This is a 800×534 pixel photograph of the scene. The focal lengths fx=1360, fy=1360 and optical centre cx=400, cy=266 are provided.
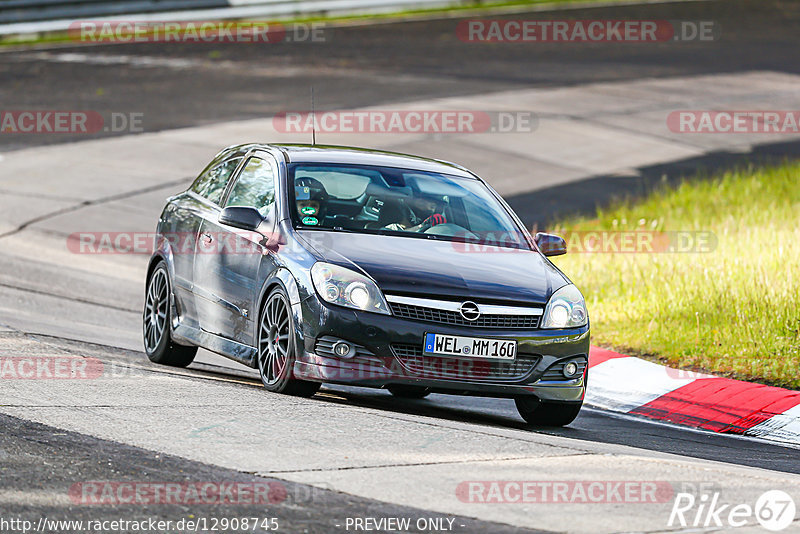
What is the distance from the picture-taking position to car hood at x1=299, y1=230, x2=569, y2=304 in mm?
7719

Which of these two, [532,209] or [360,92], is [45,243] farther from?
[360,92]

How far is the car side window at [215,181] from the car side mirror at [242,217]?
93cm

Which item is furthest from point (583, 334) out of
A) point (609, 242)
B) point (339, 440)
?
point (609, 242)

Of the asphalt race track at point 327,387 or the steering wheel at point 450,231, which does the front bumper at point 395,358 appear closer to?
the asphalt race track at point 327,387

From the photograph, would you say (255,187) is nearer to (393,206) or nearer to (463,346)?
(393,206)

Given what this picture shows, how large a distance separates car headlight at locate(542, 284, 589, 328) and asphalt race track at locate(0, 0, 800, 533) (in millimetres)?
692

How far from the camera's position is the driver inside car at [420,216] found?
8602 mm

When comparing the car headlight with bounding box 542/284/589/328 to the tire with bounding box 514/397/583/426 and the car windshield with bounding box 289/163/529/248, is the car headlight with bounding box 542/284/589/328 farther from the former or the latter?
the car windshield with bounding box 289/163/529/248

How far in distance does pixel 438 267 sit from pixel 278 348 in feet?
3.46

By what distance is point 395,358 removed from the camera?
299 inches

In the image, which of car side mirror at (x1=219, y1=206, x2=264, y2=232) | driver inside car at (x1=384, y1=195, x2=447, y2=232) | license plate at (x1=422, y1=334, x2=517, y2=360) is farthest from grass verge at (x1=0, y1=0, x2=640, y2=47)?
license plate at (x1=422, y1=334, x2=517, y2=360)

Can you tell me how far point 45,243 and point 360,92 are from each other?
10.9 m

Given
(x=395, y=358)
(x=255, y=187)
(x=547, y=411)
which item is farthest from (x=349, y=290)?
(x=255, y=187)

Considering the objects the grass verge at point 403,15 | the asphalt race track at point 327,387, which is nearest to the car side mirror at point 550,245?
the asphalt race track at point 327,387
